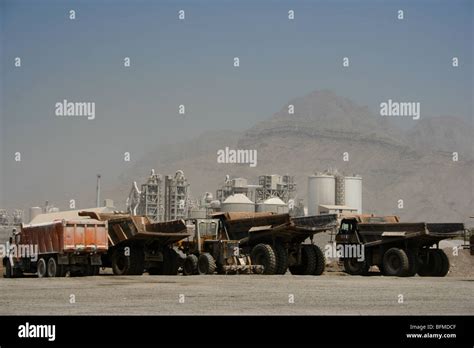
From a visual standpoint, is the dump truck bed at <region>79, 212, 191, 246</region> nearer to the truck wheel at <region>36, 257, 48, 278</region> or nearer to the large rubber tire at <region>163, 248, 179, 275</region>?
the large rubber tire at <region>163, 248, 179, 275</region>

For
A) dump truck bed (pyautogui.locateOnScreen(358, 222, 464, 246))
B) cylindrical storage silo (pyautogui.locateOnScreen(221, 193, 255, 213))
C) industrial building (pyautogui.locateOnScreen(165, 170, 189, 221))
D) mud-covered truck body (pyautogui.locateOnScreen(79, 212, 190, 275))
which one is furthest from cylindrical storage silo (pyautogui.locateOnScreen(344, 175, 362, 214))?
mud-covered truck body (pyautogui.locateOnScreen(79, 212, 190, 275))

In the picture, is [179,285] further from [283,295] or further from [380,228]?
[380,228]

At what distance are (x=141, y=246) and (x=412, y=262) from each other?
37.6 ft

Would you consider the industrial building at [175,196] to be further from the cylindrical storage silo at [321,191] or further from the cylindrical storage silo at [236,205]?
the cylindrical storage silo at [321,191]

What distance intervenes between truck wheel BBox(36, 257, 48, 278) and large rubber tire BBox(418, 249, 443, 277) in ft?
53.3

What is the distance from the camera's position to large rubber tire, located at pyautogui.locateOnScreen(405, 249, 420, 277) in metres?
36.0

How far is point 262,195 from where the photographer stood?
117 metres

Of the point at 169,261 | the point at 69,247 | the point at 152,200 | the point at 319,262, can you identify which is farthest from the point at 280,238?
the point at 152,200

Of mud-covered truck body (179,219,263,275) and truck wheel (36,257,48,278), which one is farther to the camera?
mud-covered truck body (179,219,263,275)

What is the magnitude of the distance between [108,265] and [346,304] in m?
17.2

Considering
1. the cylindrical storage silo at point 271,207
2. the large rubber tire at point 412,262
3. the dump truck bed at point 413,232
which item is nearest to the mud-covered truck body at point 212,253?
the dump truck bed at point 413,232

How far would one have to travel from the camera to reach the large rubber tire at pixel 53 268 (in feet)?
110

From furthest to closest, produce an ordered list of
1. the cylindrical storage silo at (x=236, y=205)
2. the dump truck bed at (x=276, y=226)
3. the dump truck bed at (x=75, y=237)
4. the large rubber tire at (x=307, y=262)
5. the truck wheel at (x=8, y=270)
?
the cylindrical storage silo at (x=236, y=205) → the large rubber tire at (x=307, y=262) → the truck wheel at (x=8, y=270) → the dump truck bed at (x=276, y=226) → the dump truck bed at (x=75, y=237)
